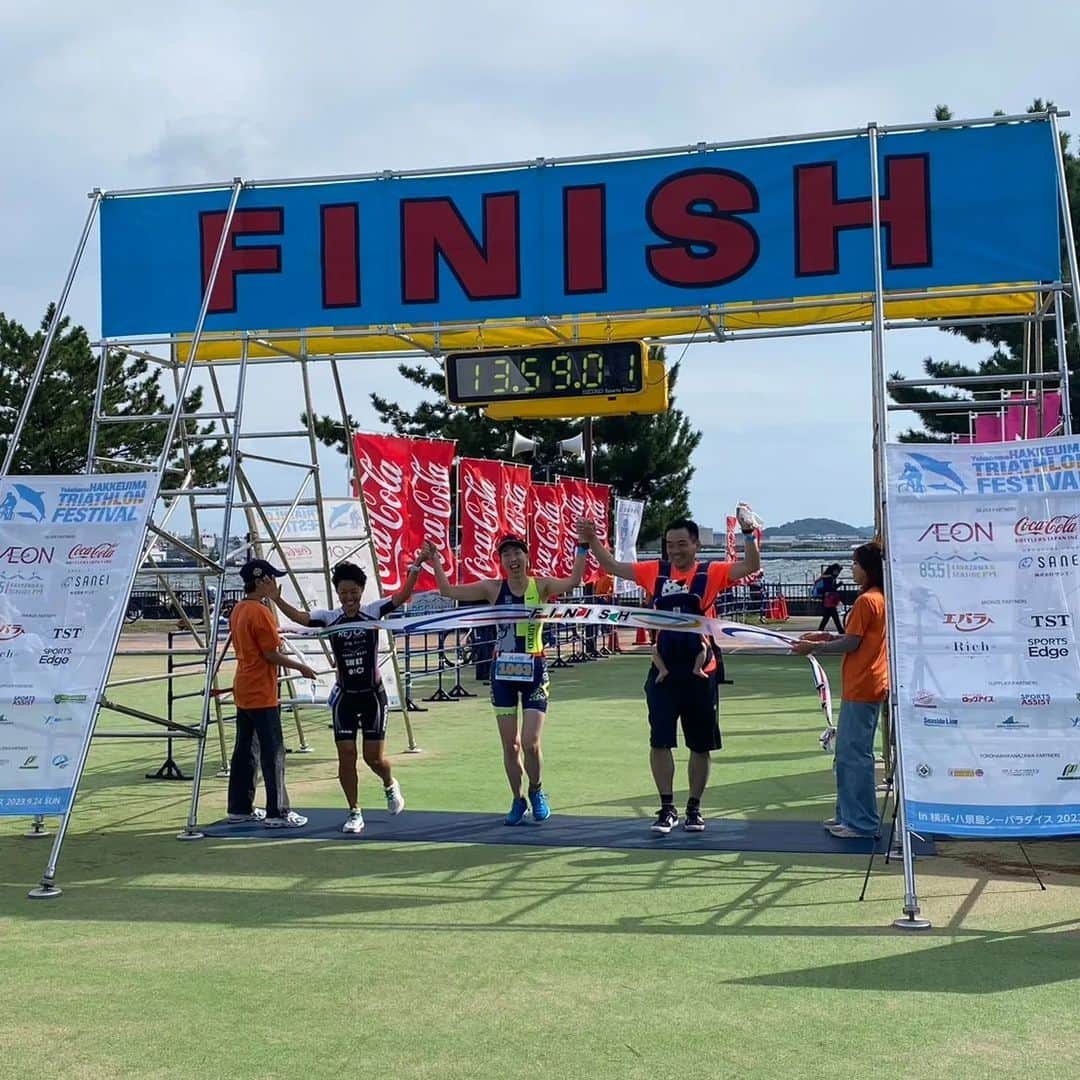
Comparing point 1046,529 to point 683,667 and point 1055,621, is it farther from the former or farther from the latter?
point 683,667

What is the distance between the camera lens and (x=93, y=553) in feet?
25.6

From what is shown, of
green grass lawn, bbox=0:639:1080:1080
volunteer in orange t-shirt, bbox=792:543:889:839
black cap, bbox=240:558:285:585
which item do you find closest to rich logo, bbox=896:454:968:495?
volunteer in orange t-shirt, bbox=792:543:889:839

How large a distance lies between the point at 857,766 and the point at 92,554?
5001 millimetres

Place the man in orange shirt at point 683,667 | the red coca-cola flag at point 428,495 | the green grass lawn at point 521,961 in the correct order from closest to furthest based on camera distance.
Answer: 1. the green grass lawn at point 521,961
2. the man in orange shirt at point 683,667
3. the red coca-cola flag at point 428,495

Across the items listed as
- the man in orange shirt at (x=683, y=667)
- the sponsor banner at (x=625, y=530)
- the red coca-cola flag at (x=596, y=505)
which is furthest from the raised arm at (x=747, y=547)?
the sponsor banner at (x=625, y=530)

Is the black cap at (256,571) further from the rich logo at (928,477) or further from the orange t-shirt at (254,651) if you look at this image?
the rich logo at (928,477)

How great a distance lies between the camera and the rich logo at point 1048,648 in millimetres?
6551

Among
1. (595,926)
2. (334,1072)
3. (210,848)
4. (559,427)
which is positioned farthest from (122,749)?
(559,427)

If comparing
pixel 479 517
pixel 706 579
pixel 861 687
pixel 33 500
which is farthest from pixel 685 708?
pixel 479 517

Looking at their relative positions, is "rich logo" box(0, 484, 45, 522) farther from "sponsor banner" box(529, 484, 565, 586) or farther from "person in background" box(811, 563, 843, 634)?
"person in background" box(811, 563, 843, 634)

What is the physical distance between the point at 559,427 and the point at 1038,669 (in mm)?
31124

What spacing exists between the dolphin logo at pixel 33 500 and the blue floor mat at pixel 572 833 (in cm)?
239

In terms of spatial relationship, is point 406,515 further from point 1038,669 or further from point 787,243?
point 1038,669

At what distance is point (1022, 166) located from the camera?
8.36 metres
